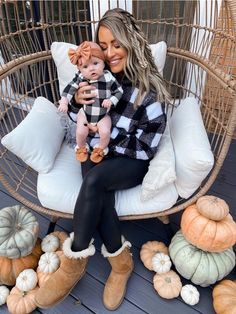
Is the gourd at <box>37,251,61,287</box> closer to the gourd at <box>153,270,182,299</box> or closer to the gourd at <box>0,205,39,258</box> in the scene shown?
the gourd at <box>0,205,39,258</box>

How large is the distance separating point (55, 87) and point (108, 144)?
709mm

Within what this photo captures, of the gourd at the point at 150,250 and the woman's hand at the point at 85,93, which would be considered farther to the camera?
the gourd at the point at 150,250

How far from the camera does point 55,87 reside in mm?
1629

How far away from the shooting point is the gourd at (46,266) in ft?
3.63

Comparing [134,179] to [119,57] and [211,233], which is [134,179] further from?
[119,57]

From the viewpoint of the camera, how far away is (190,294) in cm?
107

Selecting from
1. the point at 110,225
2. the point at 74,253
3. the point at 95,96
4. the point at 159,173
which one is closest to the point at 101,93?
the point at 95,96

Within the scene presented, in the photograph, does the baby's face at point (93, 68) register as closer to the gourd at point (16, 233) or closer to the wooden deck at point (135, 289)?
the gourd at point (16, 233)

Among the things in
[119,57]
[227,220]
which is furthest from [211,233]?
[119,57]

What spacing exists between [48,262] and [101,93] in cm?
69

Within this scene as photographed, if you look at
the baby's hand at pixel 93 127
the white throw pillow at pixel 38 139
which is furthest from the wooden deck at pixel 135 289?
the baby's hand at pixel 93 127

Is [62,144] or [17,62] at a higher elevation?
[17,62]

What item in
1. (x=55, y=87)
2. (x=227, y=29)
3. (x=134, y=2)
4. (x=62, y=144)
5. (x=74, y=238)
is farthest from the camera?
(x=55, y=87)

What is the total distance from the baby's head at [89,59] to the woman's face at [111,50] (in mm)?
49
